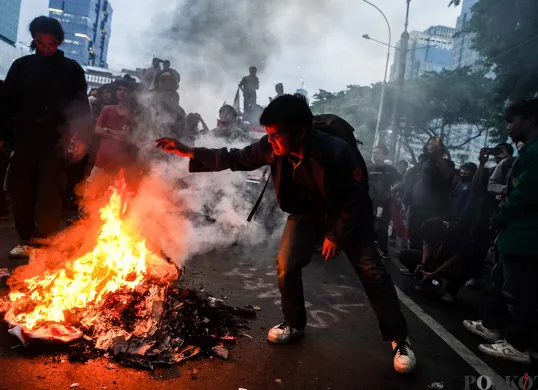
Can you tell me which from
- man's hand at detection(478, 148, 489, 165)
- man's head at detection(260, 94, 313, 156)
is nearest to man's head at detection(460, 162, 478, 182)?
man's hand at detection(478, 148, 489, 165)

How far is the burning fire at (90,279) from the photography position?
3277 millimetres

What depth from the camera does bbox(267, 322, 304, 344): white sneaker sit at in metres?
3.50

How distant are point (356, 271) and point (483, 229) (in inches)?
168

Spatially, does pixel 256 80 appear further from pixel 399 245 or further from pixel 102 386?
pixel 102 386

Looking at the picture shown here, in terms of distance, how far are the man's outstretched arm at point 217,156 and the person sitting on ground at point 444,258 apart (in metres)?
3.10

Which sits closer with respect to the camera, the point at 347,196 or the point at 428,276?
the point at 347,196

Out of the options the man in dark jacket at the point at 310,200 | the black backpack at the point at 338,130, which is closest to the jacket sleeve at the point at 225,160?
the man in dark jacket at the point at 310,200

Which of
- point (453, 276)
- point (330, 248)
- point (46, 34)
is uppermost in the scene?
point (46, 34)

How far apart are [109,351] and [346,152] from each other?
2.21 metres

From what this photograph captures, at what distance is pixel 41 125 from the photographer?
4.80 m

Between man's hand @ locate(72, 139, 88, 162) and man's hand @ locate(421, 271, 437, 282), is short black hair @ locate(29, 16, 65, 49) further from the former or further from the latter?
man's hand @ locate(421, 271, 437, 282)

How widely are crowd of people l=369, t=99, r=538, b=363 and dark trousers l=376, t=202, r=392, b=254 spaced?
18mm

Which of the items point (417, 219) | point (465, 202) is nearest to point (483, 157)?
point (465, 202)

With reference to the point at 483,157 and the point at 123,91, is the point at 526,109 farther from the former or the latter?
the point at 123,91
